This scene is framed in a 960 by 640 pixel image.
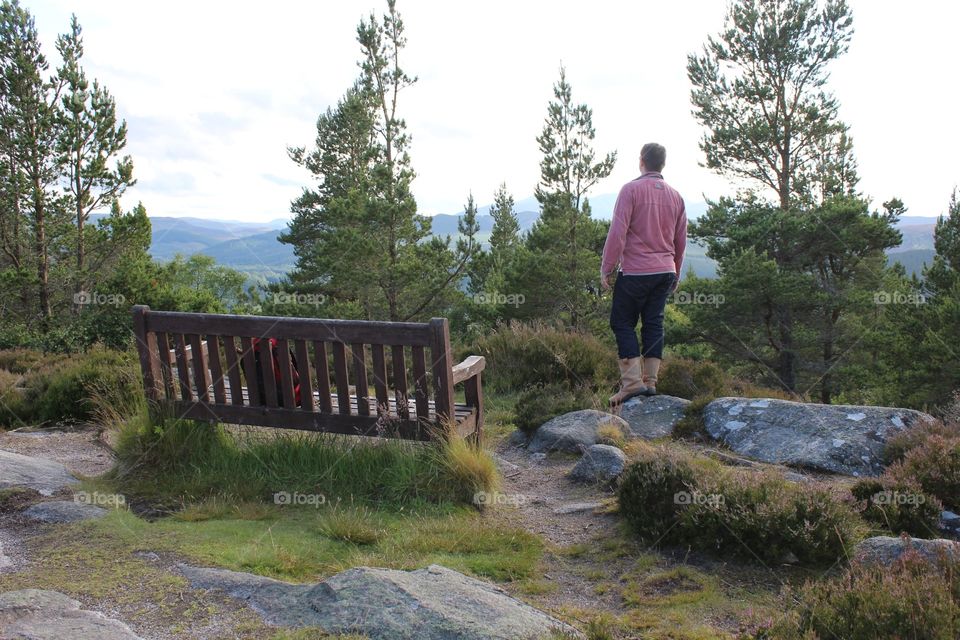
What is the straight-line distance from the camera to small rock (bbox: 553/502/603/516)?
468 centimetres

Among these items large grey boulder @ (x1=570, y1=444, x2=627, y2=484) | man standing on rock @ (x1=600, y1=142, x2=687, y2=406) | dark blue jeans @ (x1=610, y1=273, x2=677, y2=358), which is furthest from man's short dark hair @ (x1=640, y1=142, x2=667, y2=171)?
large grey boulder @ (x1=570, y1=444, x2=627, y2=484)

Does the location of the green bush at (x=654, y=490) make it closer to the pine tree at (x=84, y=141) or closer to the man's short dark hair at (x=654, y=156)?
the man's short dark hair at (x=654, y=156)

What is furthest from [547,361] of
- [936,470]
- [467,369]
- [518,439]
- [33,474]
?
[33,474]

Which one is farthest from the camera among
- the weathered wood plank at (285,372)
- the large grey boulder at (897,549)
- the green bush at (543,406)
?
the green bush at (543,406)

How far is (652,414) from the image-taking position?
22.2 feet

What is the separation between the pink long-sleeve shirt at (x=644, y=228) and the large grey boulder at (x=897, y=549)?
326 cm

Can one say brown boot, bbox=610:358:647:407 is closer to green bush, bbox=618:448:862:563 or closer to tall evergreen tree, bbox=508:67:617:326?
green bush, bbox=618:448:862:563

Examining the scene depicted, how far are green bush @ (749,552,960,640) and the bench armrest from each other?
2.70 meters

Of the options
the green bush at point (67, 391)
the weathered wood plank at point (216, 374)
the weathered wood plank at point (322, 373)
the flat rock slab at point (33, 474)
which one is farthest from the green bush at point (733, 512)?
the green bush at point (67, 391)

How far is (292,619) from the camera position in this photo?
2836mm

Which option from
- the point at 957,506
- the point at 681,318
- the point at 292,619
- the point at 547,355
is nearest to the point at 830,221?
the point at 681,318

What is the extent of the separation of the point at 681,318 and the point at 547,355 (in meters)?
18.7

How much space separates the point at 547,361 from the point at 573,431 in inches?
102

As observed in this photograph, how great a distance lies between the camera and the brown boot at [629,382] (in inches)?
265
